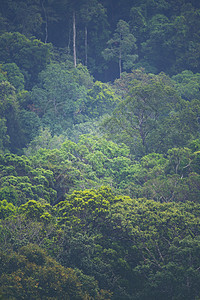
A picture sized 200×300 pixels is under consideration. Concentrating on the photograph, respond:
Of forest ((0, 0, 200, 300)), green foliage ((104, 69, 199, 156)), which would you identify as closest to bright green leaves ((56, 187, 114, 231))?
forest ((0, 0, 200, 300))

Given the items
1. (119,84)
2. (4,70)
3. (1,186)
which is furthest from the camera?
(119,84)

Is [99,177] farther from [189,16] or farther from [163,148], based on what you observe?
[189,16]

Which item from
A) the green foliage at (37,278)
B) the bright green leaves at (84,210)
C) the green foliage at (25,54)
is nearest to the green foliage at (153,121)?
the bright green leaves at (84,210)

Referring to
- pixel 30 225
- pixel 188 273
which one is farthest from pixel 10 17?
pixel 188 273

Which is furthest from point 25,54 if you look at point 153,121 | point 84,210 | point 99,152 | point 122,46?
point 84,210

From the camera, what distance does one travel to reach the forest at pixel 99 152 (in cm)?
2119

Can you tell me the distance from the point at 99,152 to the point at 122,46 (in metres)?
22.4

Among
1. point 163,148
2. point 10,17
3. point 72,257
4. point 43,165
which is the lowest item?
point 72,257

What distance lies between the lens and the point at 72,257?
2169 centimetres

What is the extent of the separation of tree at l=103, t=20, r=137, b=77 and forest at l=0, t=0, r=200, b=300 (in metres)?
0.13

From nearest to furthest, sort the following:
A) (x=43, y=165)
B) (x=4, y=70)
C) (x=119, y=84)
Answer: (x=43, y=165) → (x=4, y=70) → (x=119, y=84)

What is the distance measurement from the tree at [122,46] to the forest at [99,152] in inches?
5.2

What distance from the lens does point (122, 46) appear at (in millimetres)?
51750

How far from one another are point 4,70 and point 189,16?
1832 centimetres
